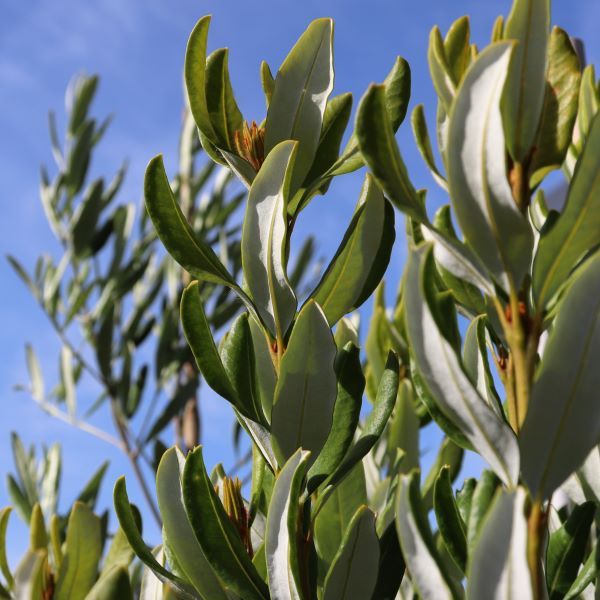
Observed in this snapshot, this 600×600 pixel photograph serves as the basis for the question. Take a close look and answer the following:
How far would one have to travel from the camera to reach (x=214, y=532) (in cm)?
67

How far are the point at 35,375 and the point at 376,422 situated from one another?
284cm

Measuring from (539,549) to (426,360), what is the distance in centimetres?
14

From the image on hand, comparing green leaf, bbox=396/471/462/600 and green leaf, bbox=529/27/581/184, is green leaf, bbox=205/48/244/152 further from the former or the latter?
green leaf, bbox=396/471/462/600

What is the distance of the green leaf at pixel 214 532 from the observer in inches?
25.9

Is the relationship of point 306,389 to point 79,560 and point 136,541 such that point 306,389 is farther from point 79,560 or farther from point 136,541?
point 79,560

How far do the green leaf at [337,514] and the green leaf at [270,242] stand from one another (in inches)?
6.6

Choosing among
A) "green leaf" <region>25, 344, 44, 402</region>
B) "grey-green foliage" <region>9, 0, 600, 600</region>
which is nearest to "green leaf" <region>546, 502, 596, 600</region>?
"grey-green foliage" <region>9, 0, 600, 600</region>

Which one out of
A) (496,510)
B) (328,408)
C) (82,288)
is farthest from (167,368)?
(496,510)

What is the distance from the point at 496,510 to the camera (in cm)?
51

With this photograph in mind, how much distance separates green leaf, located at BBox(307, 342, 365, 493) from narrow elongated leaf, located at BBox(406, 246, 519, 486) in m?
0.15

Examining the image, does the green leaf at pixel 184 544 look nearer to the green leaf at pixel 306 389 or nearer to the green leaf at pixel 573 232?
the green leaf at pixel 306 389

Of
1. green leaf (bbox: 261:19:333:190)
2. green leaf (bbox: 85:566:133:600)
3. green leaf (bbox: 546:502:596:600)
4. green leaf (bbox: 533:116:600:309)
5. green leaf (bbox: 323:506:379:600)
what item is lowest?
green leaf (bbox: 546:502:596:600)

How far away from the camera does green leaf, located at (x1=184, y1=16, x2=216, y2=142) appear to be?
2.63ft

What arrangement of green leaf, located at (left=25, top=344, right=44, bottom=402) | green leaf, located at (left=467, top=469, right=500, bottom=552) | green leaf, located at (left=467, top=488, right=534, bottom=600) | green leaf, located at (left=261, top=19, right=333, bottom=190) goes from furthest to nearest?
green leaf, located at (left=25, top=344, right=44, bottom=402), green leaf, located at (left=261, top=19, right=333, bottom=190), green leaf, located at (left=467, top=469, right=500, bottom=552), green leaf, located at (left=467, top=488, right=534, bottom=600)
